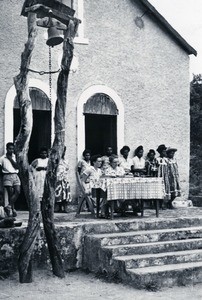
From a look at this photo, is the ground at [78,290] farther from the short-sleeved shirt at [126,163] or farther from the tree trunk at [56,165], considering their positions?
the short-sleeved shirt at [126,163]

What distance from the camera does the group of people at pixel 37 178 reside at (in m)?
11.6

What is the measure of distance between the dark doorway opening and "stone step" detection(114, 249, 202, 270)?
4.96 meters

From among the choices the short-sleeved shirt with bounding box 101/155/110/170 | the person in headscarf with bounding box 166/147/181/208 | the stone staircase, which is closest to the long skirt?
the short-sleeved shirt with bounding box 101/155/110/170

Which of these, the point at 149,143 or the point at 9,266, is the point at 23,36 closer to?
the point at 149,143

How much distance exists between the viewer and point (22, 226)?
30.2 ft

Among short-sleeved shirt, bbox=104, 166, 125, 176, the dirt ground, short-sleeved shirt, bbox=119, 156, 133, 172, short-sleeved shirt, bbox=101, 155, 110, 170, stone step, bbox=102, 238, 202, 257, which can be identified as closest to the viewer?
the dirt ground

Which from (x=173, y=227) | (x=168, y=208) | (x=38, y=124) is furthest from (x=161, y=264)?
(x=38, y=124)

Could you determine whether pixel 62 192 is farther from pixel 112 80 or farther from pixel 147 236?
pixel 112 80

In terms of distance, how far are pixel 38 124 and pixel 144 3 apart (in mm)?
4103

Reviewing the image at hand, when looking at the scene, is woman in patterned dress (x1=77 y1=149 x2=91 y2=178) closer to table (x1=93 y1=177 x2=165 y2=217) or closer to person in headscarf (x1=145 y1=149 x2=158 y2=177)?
person in headscarf (x1=145 y1=149 x2=158 y2=177)

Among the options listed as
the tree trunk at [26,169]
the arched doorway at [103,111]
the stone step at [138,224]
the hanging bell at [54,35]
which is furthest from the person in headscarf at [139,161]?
the hanging bell at [54,35]

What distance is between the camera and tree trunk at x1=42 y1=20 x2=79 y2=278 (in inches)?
336

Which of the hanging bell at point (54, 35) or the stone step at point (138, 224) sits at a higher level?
the hanging bell at point (54, 35)

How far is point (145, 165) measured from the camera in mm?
13422
